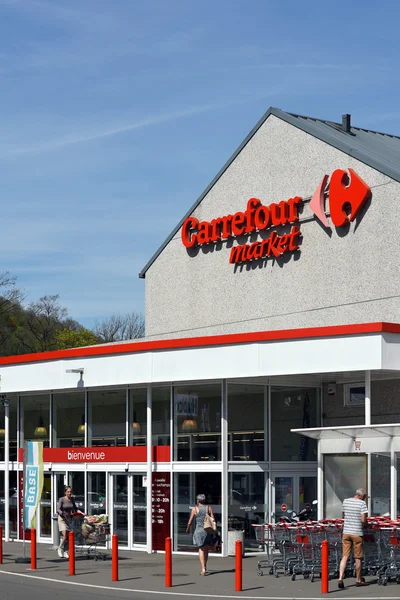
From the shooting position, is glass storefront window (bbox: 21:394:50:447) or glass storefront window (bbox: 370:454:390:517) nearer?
glass storefront window (bbox: 370:454:390:517)

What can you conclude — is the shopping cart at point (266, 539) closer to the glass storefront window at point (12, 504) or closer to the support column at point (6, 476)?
the glass storefront window at point (12, 504)

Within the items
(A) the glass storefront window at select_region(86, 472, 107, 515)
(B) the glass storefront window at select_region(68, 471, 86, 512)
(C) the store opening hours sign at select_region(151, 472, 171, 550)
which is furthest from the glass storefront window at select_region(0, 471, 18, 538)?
(C) the store opening hours sign at select_region(151, 472, 171, 550)

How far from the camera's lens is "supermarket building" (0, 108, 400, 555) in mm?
22953

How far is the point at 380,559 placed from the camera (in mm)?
18828

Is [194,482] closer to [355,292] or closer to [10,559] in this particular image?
[10,559]

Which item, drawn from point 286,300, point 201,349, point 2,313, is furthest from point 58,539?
point 2,313

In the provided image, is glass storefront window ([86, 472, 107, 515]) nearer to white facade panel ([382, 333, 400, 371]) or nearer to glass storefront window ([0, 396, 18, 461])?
glass storefront window ([0, 396, 18, 461])

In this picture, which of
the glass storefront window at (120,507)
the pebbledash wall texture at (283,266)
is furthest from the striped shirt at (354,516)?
the glass storefront window at (120,507)

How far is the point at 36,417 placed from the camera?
30.0m

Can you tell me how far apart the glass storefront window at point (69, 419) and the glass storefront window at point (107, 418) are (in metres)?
0.40

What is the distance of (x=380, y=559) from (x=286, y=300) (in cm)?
1093

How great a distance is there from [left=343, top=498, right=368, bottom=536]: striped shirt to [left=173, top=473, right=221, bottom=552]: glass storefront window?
6.47 meters

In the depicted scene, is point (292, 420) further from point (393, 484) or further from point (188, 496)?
point (393, 484)

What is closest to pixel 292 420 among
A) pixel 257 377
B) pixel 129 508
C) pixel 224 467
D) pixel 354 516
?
pixel 257 377
